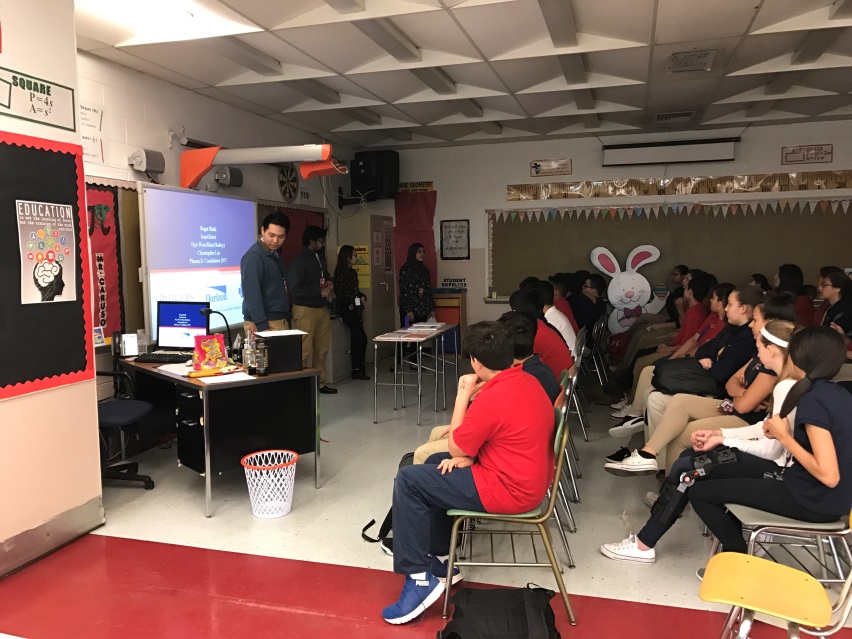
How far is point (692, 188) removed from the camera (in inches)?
298

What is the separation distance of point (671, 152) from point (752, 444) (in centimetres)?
568

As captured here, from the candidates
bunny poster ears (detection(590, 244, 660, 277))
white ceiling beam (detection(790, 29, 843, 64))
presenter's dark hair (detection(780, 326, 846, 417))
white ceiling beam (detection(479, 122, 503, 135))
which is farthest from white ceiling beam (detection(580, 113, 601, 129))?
presenter's dark hair (detection(780, 326, 846, 417))

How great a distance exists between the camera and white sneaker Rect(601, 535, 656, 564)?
2908 millimetres

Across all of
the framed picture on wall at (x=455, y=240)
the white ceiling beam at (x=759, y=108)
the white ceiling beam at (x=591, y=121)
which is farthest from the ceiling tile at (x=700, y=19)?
the framed picture on wall at (x=455, y=240)

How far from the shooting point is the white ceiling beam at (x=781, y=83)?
546 centimetres

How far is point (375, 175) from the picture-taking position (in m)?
8.14

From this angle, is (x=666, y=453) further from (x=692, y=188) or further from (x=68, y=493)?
(x=692, y=188)

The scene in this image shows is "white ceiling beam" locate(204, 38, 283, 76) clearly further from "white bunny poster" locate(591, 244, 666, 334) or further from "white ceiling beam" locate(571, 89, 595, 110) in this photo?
"white bunny poster" locate(591, 244, 666, 334)

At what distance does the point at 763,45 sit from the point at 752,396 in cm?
289

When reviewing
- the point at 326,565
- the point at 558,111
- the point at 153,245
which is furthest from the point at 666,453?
the point at 558,111

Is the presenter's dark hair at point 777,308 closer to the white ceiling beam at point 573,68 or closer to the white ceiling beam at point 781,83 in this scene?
the white ceiling beam at point 573,68

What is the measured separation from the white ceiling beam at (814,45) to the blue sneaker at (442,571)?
424cm

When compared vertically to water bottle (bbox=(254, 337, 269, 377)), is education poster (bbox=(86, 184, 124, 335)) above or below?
above

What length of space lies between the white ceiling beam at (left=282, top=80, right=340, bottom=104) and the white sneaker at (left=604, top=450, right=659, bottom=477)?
4003 millimetres
